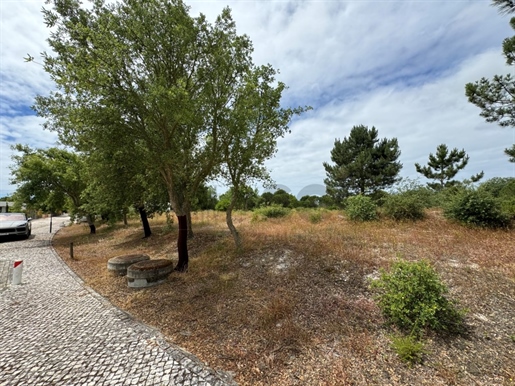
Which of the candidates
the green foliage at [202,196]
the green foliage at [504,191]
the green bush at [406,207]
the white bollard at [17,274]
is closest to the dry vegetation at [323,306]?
the green foliage at [504,191]

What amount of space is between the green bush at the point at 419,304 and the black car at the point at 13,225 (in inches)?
704

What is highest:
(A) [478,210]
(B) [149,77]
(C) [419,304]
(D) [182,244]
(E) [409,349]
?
(B) [149,77]

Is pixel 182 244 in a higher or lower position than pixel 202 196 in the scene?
lower

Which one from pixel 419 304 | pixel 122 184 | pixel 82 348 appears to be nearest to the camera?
pixel 82 348

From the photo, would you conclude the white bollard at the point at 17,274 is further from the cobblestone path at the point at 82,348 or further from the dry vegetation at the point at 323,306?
the dry vegetation at the point at 323,306

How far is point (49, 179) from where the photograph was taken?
14258 millimetres

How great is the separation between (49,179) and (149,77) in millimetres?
13496

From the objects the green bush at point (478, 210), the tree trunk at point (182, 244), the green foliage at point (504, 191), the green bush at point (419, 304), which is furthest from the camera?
the green foliage at point (504, 191)

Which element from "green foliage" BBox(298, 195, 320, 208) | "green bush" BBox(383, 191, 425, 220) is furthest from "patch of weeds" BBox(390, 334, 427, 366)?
"green foliage" BBox(298, 195, 320, 208)

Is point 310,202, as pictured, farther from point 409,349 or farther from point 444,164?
point 409,349

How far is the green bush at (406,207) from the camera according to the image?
32.8 feet

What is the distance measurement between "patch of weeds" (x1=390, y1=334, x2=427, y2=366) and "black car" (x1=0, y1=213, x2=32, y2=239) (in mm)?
18001

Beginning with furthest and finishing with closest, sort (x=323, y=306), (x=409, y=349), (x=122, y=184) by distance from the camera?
(x=122, y=184) → (x=323, y=306) → (x=409, y=349)

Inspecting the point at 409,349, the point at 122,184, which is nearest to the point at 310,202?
the point at 122,184
